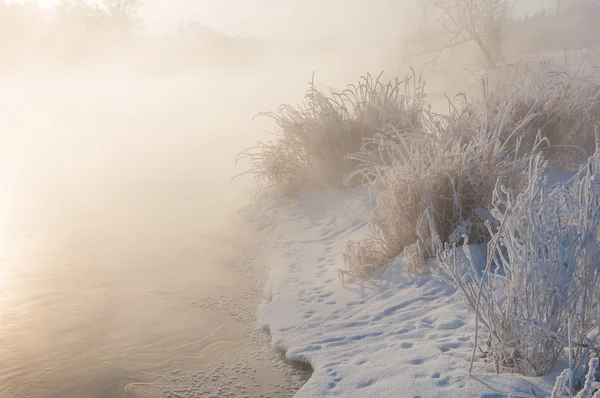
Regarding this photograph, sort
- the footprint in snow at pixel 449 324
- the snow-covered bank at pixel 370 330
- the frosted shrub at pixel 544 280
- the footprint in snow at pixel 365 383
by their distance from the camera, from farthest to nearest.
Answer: the footprint in snow at pixel 449 324 < the footprint in snow at pixel 365 383 < the snow-covered bank at pixel 370 330 < the frosted shrub at pixel 544 280

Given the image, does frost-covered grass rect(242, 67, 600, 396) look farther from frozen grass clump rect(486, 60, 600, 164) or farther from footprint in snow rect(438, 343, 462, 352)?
footprint in snow rect(438, 343, 462, 352)

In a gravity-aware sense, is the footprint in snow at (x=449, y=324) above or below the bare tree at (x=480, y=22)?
below

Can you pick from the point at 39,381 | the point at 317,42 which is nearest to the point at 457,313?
the point at 39,381

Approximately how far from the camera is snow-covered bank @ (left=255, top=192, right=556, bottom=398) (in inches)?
109

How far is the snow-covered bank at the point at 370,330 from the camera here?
2.76 meters

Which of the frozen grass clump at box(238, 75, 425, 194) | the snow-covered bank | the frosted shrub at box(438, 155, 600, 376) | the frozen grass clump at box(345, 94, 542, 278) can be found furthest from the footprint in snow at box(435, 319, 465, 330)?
the frozen grass clump at box(238, 75, 425, 194)

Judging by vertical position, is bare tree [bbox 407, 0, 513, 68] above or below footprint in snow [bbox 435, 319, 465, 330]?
above

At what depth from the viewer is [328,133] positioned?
22.2ft

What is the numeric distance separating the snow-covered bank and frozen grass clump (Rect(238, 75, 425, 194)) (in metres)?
1.58

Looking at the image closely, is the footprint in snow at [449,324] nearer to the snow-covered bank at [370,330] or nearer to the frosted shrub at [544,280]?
the snow-covered bank at [370,330]

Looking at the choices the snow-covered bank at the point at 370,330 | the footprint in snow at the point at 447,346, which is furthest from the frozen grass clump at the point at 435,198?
the footprint in snow at the point at 447,346

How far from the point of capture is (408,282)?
3.95m

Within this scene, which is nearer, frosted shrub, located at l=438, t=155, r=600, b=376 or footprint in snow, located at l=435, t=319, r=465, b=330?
frosted shrub, located at l=438, t=155, r=600, b=376

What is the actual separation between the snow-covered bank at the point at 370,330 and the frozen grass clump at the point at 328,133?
62.3 inches
